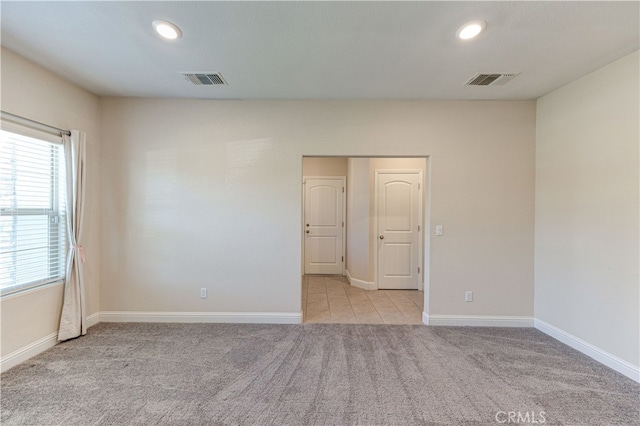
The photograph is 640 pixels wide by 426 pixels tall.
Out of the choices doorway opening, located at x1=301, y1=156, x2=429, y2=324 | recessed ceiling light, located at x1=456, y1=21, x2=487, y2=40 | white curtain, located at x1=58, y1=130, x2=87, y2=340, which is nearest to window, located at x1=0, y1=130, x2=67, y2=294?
white curtain, located at x1=58, y1=130, x2=87, y2=340

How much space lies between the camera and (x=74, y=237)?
282 centimetres

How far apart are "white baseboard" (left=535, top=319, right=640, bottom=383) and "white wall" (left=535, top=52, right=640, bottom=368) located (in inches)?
1.6

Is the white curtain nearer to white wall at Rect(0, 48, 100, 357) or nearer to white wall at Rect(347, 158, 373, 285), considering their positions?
white wall at Rect(0, 48, 100, 357)

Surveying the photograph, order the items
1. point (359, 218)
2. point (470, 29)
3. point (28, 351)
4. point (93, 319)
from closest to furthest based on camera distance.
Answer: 1. point (470, 29)
2. point (28, 351)
3. point (93, 319)
4. point (359, 218)

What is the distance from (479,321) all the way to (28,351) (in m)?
4.60

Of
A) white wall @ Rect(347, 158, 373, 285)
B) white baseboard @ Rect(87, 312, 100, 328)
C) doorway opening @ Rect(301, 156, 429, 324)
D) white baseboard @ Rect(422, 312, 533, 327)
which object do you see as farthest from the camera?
white wall @ Rect(347, 158, 373, 285)

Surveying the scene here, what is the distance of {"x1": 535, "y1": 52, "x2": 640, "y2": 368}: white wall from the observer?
88.4 inches

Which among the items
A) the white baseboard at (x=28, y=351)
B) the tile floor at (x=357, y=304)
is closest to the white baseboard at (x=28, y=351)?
the white baseboard at (x=28, y=351)

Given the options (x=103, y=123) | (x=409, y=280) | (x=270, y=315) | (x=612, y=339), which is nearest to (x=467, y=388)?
(x=612, y=339)

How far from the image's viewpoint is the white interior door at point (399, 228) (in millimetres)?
4746

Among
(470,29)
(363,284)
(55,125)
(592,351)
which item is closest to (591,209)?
(592,351)

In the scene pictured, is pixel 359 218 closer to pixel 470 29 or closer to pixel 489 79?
pixel 489 79

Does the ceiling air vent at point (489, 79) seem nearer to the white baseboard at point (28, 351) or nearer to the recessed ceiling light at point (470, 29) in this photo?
the recessed ceiling light at point (470, 29)

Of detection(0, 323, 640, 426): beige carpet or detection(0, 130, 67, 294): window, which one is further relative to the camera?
detection(0, 130, 67, 294): window
